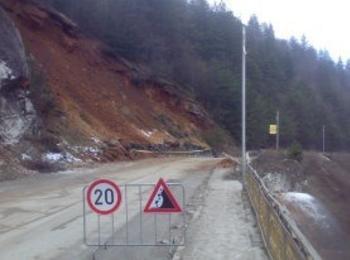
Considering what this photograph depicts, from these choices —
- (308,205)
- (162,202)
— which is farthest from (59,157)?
(162,202)

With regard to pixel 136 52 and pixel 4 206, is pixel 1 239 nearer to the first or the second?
pixel 4 206

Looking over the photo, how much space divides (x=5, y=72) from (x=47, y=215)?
20.9 metres

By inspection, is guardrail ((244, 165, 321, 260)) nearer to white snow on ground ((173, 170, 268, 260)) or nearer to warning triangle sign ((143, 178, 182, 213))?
white snow on ground ((173, 170, 268, 260))

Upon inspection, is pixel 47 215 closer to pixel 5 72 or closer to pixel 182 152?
pixel 5 72

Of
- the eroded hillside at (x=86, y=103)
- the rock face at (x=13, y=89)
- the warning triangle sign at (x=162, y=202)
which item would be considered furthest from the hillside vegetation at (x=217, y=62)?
the warning triangle sign at (x=162, y=202)

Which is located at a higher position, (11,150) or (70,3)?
(70,3)

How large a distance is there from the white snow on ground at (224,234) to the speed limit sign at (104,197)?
1.40m

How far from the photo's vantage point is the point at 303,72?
520 feet

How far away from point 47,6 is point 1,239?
159 ft

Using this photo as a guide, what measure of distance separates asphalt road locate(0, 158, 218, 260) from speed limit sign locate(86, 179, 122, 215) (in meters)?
0.81

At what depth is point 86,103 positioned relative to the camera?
5756cm

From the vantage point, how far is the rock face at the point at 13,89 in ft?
120

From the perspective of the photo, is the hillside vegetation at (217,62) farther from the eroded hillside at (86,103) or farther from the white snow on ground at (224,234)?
the white snow on ground at (224,234)

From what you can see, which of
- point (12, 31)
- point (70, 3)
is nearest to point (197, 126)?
point (70, 3)
